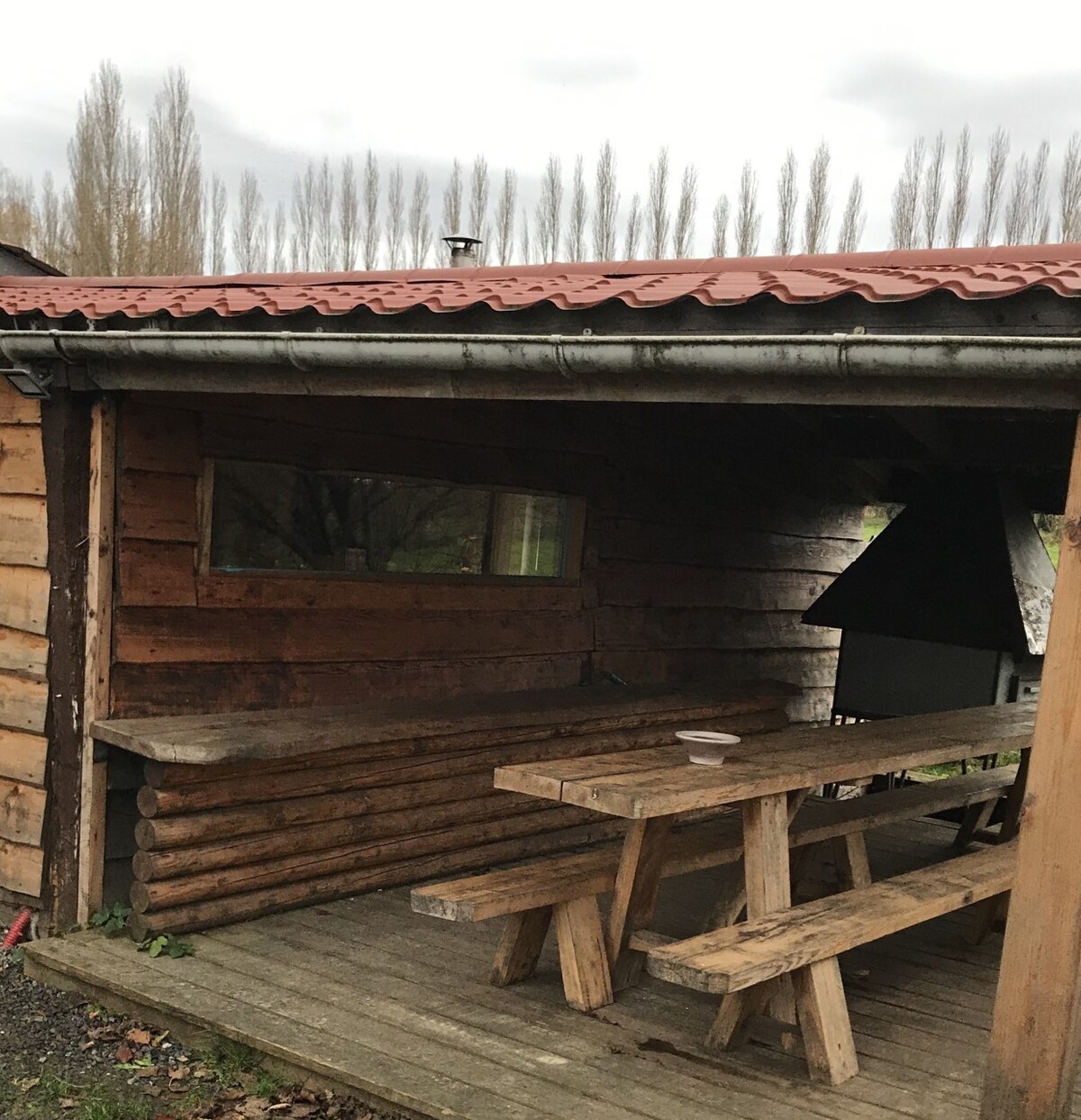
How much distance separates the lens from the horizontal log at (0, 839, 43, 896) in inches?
204

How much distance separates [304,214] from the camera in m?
25.1

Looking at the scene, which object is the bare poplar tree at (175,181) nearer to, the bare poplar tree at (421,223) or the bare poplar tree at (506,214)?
the bare poplar tree at (421,223)

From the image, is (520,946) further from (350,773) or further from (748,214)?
(748,214)

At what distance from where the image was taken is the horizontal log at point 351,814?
498 centimetres

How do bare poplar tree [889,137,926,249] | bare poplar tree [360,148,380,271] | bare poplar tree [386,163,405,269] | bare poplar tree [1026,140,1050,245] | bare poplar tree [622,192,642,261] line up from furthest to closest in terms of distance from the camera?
bare poplar tree [360,148,380,271] → bare poplar tree [386,163,405,269] → bare poplar tree [622,192,642,261] → bare poplar tree [889,137,926,249] → bare poplar tree [1026,140,1050,245]

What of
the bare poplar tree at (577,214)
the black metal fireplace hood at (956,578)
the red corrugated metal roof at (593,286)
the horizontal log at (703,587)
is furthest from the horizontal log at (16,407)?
the bare poplar tree at (577,214)

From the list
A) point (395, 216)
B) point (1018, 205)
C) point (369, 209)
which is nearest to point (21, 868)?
point (1018, 205)

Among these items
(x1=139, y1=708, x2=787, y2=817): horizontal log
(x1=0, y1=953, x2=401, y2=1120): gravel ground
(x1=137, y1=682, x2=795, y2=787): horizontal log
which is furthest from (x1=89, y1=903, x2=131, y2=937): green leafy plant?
(x1=137, y1=682, x2=795, y2=787): horizontal log

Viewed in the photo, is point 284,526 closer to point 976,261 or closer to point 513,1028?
point 513,1028

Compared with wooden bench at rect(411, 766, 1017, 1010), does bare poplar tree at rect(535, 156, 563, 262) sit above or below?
above

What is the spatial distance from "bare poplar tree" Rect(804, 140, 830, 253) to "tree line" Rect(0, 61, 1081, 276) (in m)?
0.03

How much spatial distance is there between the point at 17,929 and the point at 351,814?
4.79 feet

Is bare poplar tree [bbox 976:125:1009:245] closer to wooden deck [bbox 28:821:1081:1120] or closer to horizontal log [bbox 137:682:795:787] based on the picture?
horizontal log [bbox 137:682:795:787]

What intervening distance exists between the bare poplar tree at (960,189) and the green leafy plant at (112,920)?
16.1 m
